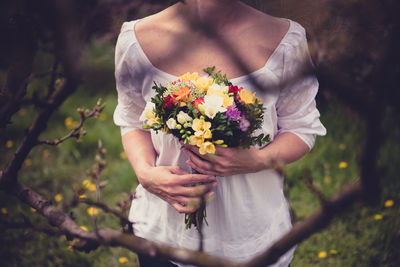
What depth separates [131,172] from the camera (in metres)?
3.18

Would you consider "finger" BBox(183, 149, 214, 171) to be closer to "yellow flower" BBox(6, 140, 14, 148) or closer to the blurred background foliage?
the blurred background foliage

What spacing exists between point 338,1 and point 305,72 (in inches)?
17.4

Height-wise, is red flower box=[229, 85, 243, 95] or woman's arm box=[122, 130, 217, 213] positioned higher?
red flower box=[229, 85, 243, 95]

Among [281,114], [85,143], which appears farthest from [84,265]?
[281,114]

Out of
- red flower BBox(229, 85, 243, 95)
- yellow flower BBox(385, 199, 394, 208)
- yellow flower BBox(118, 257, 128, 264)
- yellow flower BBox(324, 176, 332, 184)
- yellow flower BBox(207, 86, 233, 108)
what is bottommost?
yellow flower BBox(324, 176, 332, 184)

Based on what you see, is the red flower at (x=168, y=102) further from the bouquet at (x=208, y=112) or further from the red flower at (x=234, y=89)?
the red flower at (x=234, y=89)

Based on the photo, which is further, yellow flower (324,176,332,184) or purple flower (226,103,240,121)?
yellow flower (324,176,332,184)

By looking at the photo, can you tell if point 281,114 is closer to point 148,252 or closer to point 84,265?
point 148,252

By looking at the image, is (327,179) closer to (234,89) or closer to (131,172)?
(131,172)

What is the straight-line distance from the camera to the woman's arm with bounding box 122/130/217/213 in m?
1.27

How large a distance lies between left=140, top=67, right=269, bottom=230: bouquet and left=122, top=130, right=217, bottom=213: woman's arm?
4.9 inches

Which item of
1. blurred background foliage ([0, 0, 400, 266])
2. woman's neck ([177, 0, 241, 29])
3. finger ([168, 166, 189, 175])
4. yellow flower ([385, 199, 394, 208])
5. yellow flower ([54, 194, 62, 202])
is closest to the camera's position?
blurred background foliage ([0, 0, 400, 266])

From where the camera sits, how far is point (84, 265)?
97.0 inches

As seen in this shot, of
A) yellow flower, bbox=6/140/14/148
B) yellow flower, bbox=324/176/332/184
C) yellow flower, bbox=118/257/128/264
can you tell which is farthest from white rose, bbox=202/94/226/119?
yellow flower, bbox=6/140/14/148
